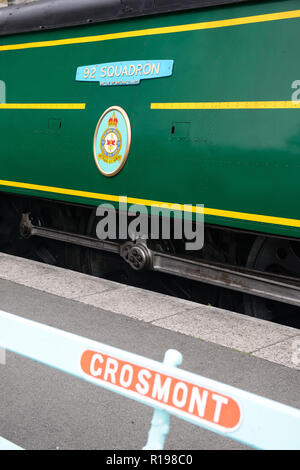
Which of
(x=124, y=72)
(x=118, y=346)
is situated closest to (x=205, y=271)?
(x=118, y=346)

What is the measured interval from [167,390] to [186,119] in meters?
3.71

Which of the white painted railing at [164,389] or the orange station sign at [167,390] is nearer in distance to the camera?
the white painted railing at [164,389]

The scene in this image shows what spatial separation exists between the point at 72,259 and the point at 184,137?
2.59 metres

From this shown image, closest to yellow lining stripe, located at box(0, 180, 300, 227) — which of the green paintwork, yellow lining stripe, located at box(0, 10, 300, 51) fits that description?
the green paintwork

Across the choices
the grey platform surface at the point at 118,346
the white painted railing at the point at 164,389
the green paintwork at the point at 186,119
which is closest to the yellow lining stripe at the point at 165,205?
the green paintwork at the point at 186,119

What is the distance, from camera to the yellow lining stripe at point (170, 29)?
4.91 m

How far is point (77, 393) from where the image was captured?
12.4 ft

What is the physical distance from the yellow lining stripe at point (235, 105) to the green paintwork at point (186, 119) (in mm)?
34

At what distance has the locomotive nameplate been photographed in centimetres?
575

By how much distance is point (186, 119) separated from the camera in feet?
18.2

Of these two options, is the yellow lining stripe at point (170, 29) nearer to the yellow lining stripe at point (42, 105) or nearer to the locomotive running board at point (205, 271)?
the yellow lining stripe at point (42, 105)

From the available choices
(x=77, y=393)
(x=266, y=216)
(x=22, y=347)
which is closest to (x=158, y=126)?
(x=266, y=216)

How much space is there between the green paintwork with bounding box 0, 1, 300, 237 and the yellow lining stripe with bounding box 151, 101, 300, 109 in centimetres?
3

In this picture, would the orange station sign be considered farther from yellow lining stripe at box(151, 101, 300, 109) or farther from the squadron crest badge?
the squadron crest badge
